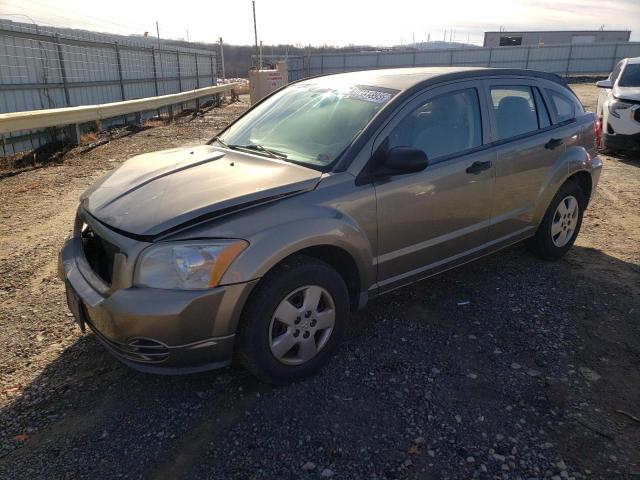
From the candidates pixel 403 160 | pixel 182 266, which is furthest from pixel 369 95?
pixel 182 266

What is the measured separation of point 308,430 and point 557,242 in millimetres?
3374

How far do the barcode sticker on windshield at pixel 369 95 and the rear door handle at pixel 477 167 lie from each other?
2.76ft

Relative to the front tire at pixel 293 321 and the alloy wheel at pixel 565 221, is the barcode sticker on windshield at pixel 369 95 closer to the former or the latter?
the front tire at pixel 293 321

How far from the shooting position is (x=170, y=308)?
2416 millimetres

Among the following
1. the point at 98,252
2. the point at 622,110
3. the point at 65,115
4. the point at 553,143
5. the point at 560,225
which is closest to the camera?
the point at 98,252

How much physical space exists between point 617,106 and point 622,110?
0.14m

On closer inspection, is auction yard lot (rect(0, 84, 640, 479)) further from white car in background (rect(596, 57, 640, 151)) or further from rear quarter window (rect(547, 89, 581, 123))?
white car in background (rect(596, 57, 640, 151))

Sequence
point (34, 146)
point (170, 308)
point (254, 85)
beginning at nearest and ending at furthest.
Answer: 1. point (170, 308)
2. point (34, 146)
3. point (254, 85)

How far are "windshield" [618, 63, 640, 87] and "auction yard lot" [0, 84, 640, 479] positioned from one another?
284 inches

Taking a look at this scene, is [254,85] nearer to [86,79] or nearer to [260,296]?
[86,79]

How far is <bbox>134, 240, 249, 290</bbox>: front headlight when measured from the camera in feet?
8.06

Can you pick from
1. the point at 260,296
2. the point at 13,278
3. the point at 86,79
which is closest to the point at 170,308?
the point at 260,296

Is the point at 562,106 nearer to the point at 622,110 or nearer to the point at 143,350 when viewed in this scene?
the point at 143,350

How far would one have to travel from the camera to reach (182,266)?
2.46 metres
